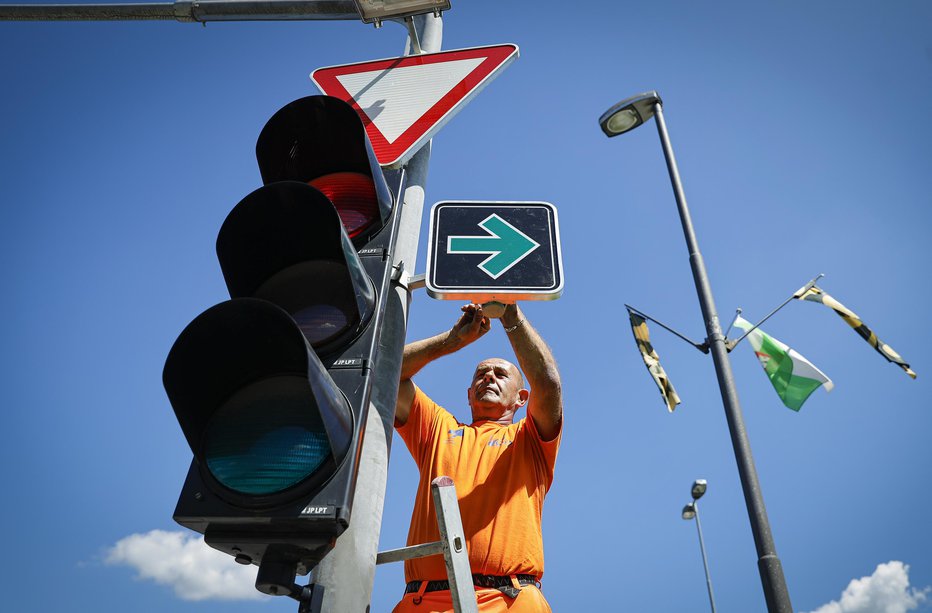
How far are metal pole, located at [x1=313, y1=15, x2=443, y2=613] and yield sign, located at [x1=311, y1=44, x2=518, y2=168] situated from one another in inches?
20.6

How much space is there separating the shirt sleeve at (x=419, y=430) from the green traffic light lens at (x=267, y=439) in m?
1.94

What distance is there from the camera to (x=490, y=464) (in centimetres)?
303

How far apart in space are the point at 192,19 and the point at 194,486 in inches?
106

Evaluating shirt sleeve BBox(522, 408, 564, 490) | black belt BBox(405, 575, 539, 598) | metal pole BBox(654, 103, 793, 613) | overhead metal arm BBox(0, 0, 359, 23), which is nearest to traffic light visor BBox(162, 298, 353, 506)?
black belt BBox(405, 575, 539, 598)

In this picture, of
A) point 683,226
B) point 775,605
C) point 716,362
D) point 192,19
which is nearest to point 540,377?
point 192,19

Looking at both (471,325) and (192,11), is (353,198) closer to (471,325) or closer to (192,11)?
(471,325)

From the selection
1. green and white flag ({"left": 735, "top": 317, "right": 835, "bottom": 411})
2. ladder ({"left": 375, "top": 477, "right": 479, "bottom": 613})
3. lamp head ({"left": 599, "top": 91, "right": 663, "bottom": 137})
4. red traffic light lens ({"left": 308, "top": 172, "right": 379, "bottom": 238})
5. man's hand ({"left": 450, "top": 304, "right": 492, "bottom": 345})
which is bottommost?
ladder ({"left": 375, "top": 477, "right": 479, "bottom": 613})

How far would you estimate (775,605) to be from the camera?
518 centimetres

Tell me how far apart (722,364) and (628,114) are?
3905 millimetres

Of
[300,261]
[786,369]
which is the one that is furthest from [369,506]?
[786,369]

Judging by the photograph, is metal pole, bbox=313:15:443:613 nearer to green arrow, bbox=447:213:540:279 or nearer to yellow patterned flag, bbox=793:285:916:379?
green arrow, bbox=447:213:540:279

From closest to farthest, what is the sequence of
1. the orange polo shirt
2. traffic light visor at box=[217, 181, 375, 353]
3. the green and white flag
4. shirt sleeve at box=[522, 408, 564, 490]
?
traffic light visor at box=[217, 181, 375, 353] < the orange polo shirt < shirt sleeve at box=[522, 408, 564, 490] < the green and white flag

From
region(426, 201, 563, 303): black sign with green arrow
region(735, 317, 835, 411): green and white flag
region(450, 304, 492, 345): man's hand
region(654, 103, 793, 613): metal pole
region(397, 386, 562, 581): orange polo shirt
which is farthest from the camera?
region(735, 317, 835, 411): green and white flag

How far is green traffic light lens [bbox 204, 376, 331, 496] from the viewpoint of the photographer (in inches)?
51.6
